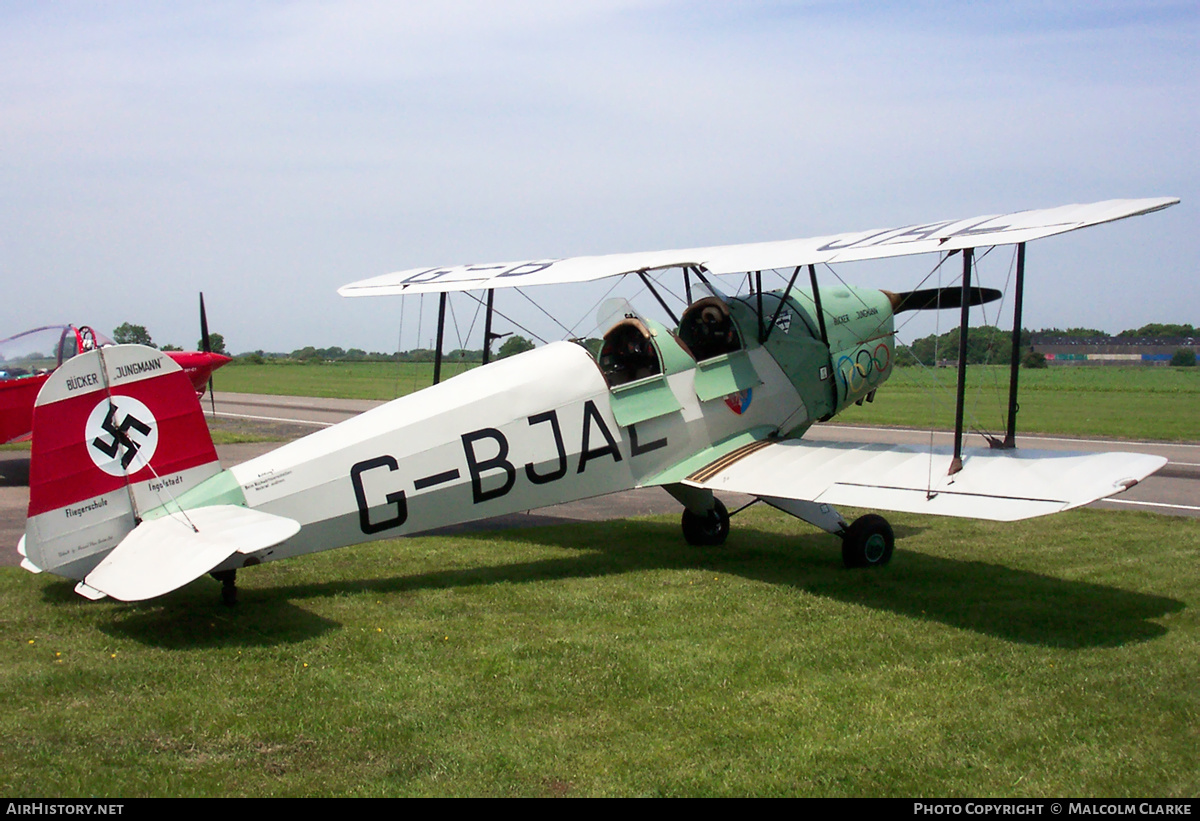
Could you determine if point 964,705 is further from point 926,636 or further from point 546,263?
point 546,263

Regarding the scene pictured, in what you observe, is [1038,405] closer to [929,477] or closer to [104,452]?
[929,477]

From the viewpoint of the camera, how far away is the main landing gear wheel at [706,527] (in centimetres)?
964

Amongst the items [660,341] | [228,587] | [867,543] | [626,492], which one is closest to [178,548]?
[228,587]

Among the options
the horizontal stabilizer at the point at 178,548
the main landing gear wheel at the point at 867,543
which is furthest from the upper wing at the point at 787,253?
the horizontal stabilizer at the point at 178,548

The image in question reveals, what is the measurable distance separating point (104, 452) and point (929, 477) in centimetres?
597

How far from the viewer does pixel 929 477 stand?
23.7 ft

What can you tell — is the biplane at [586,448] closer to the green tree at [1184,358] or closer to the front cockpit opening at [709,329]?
the front cockpit opening at [709,329]

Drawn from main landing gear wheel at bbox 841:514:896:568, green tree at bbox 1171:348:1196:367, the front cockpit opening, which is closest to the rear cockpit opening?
the front cockpit opening

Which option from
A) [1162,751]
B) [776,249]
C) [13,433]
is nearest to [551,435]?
[776,249]

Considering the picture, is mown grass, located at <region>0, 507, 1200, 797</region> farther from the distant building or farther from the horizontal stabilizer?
the distant building

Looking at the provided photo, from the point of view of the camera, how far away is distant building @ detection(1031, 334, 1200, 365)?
283 feet

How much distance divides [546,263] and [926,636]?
6355mm
